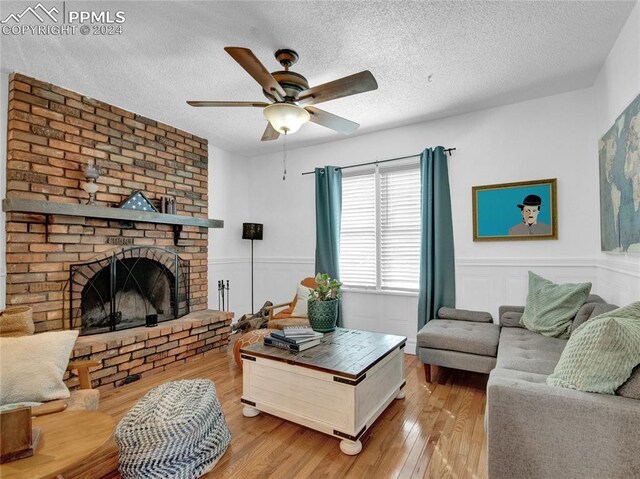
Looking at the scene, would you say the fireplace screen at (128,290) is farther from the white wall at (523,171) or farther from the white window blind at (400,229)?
the white window blind at (400,229)

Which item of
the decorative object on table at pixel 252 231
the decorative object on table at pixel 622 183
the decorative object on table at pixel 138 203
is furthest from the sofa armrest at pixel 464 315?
the decorative object on table at pixel 138 203

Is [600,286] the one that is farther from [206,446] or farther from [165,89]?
[165,89]

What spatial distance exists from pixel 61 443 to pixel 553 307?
3.26 meters

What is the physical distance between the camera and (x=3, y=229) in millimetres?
2623

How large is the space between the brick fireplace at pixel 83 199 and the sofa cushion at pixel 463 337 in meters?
2.40

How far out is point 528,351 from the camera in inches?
88.6

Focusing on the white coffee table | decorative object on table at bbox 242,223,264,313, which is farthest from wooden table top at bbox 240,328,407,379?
decorative object on table at bbox 242,223,264,313

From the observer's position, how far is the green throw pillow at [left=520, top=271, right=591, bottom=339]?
8.28ft

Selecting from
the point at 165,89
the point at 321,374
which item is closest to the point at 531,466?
the point at 321,374

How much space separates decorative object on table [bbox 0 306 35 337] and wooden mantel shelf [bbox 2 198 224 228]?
852 millimetres

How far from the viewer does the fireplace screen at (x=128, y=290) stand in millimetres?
3051

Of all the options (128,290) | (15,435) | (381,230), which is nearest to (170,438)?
(15,435)

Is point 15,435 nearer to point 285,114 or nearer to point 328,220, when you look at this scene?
point 285,114

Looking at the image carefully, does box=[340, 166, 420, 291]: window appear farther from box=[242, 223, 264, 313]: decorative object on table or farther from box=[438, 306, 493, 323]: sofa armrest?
box=[242, 223, 264, 313]: decorative object on table
